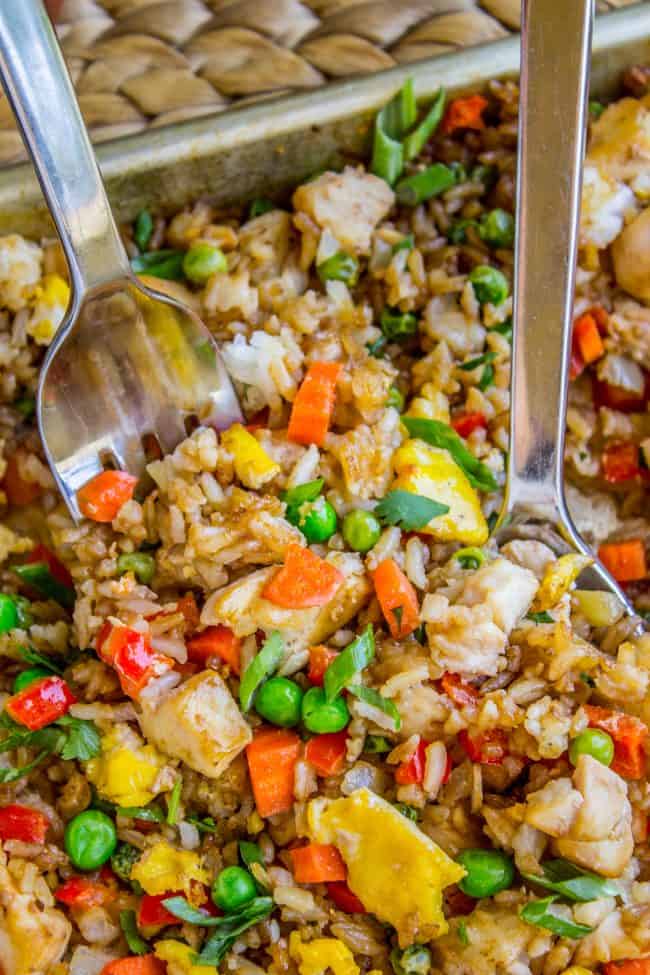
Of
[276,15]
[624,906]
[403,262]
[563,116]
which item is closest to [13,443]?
[403,262]

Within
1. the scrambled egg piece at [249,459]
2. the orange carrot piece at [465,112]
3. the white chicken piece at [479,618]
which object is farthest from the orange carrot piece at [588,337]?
the scrambled egg piece at [249,459]

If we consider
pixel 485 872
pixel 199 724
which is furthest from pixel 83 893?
pixel 485 872

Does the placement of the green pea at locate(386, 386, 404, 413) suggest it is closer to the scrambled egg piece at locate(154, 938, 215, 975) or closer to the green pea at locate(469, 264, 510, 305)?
the green pea at locate(469, 264, 510, 305)

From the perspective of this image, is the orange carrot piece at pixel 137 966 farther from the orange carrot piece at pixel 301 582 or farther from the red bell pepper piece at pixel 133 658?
the orange carrot piece at pixel 301 582

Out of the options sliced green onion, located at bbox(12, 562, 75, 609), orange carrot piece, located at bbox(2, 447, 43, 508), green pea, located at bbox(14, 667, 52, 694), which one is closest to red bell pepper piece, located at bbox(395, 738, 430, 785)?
green pea, located at bbox(14, 667, 52, 694)

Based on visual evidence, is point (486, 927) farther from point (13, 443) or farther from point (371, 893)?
point (13, 443)

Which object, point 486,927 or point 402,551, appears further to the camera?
point 402,551
